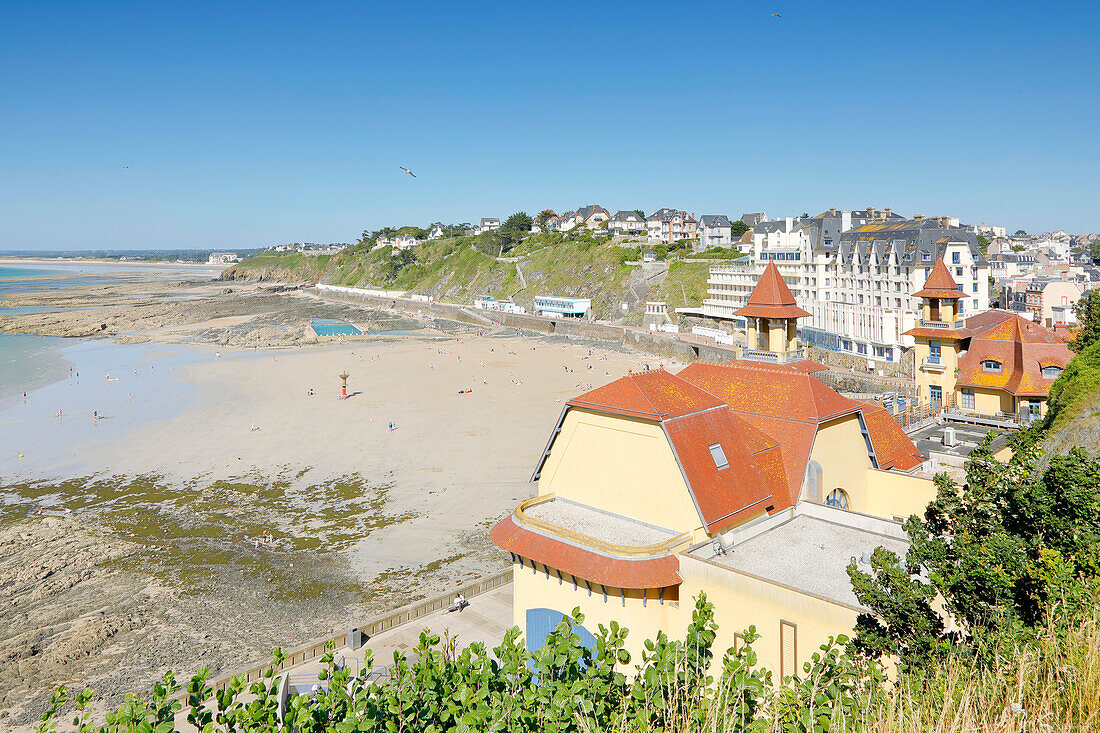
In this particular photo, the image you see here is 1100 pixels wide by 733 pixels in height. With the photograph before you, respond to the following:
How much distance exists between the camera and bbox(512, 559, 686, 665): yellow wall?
12.7m

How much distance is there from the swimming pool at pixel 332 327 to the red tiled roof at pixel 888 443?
8981 cm

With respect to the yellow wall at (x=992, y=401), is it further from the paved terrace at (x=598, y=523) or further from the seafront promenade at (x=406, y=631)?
the paved terrace at (x=598, y=523)

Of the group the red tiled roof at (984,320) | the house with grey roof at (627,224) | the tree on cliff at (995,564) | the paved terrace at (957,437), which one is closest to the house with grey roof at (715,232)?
the house with grey roof at (627,224)

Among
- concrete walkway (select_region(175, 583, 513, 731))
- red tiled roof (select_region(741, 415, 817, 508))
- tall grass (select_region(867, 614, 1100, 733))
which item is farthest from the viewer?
concrete walkway (select_region(175, 583, 513, 731))

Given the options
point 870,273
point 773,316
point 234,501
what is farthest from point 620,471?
point 870,273

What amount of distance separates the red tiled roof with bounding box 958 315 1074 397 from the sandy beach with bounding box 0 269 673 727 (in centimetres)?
2084

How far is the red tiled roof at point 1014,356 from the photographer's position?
29.2m

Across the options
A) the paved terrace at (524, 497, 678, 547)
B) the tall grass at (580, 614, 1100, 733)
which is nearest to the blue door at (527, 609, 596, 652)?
the paved terrace at (524, 497, 678, 547)

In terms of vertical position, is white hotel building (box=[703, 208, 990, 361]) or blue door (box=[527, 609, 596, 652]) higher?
white hotel building (box=[703, 208, 990, 361])

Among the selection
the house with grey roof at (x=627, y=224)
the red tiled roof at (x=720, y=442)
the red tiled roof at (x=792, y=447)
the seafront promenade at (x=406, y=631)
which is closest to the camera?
the red tiled roof at (x=720, y=442)

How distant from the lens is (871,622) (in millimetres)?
8898

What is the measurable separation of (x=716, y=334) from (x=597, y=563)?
69503mm

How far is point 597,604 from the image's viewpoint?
43.2 feet

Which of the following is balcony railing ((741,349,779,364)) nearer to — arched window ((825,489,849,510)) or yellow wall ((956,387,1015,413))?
arched window ((825,489,849,510))
